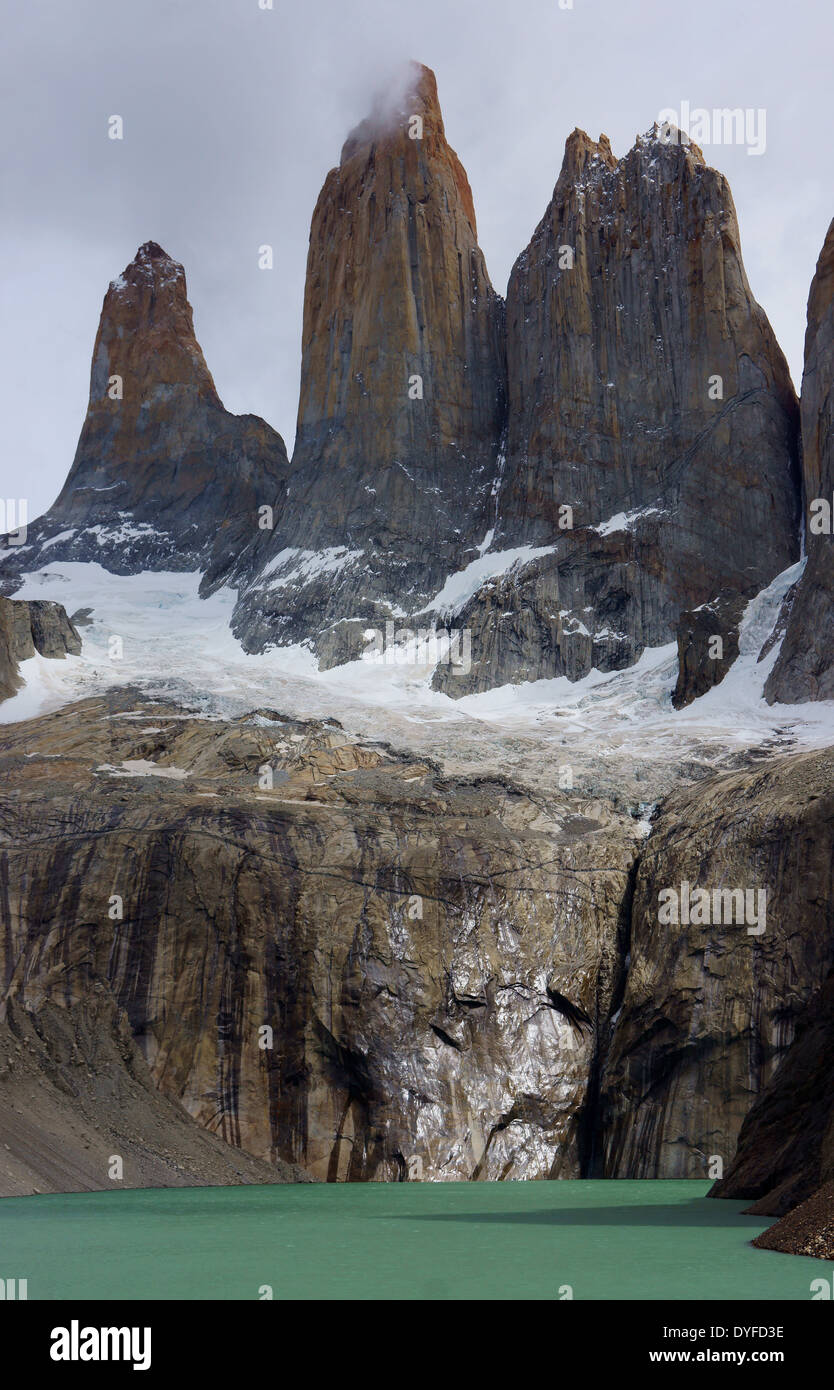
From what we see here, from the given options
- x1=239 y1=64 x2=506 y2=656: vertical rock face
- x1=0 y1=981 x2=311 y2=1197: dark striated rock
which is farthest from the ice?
x1=0 y1=981 x2=311 y2=1197: dark striated rock

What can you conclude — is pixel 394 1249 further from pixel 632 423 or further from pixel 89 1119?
pixel 632 423

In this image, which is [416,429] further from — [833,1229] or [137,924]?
[833,1229]

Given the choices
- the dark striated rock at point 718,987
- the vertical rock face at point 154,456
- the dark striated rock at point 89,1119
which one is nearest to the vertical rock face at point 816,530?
the dark striated rock at point 718,987

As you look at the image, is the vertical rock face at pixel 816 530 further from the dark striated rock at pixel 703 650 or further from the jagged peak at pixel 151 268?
the jagged peak at pixel 151 268

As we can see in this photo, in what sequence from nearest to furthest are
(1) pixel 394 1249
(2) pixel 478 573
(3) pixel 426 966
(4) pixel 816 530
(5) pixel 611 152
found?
(1) pixel 394 1249 < (3) pixel 426 966 < (4) pixel 816 530 < (2) pixel 478 573 < (5) pixel 611 152

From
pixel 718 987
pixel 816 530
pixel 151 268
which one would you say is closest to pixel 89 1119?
pixel 718 987
